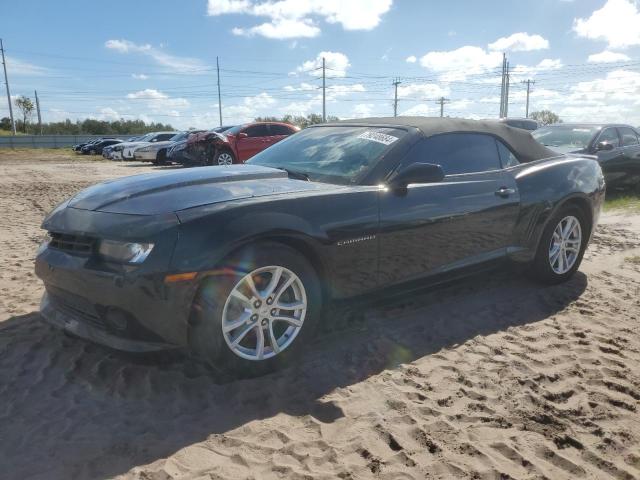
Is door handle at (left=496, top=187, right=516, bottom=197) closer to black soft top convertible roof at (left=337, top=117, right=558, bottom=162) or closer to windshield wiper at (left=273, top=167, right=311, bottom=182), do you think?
black soft top convertible roof at (left=337, top=117, right=558, bottom=162)

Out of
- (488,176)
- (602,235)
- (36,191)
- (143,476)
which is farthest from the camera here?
(36,191)

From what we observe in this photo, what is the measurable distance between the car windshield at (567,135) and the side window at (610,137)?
14 centimetres

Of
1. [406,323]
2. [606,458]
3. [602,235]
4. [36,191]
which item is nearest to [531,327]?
[406,323]

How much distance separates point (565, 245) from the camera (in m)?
4.87

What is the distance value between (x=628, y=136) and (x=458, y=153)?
8299 mm

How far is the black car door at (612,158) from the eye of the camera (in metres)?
9.84

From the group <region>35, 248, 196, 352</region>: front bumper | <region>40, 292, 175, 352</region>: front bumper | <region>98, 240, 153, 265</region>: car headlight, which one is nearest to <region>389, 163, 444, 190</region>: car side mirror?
<region>35, 248, 196, 352</region>: front bumper

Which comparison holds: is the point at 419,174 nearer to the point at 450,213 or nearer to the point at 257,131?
the point at 450,213

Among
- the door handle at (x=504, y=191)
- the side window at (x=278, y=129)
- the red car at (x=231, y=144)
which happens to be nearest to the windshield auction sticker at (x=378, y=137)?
the door handle at (x=504, y=191)

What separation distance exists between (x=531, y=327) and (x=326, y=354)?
1.58 meters

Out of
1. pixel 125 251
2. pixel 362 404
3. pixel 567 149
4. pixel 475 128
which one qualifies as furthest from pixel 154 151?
pixel 362 404

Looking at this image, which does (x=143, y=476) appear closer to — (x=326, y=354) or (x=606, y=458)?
(x=326, y=354)

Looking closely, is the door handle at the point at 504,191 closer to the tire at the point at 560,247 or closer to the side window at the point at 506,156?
the side window at the point at 506,156

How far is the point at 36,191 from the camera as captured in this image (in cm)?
1162
